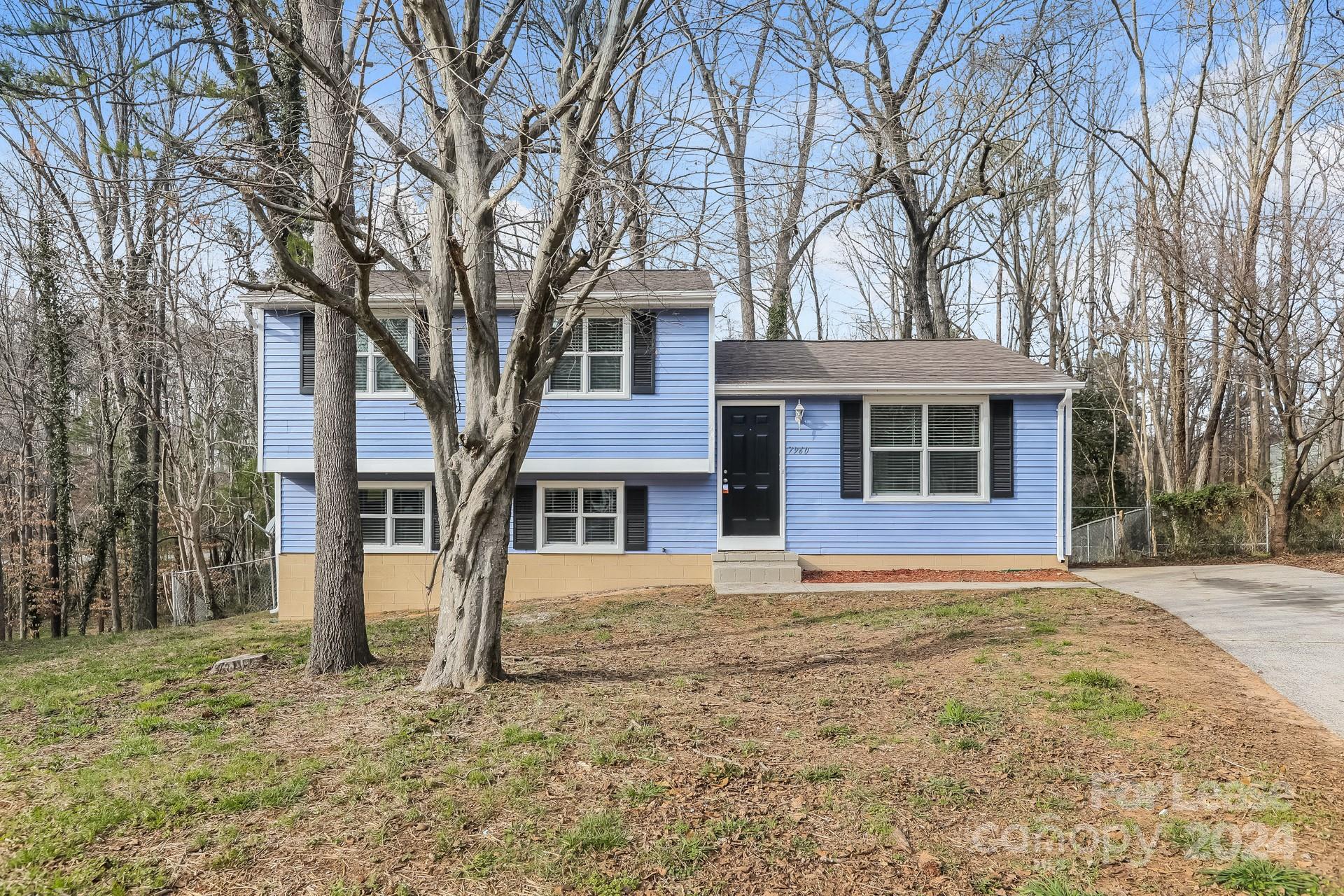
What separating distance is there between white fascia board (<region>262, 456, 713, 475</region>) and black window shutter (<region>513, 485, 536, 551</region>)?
0.49m

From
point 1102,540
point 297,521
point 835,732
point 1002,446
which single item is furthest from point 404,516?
point 1102,540

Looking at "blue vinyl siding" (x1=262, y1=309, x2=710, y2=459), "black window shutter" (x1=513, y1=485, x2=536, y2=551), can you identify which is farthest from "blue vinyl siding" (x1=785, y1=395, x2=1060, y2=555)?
"black window shutter" (x1=513, y1=485, x2=536, y2=551)

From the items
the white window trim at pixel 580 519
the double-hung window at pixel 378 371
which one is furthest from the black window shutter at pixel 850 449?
the double-hung window at pixel 378 371

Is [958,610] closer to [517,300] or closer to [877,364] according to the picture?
[877,364]

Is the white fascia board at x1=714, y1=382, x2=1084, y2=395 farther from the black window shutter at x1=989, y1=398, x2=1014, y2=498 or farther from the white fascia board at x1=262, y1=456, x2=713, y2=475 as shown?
the white fascia board at x1=262, y1=456, x2=713, y2=475

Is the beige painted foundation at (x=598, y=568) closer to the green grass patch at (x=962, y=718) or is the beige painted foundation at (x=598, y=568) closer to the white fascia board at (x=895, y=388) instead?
the white fascia board at (x=895, y=388)

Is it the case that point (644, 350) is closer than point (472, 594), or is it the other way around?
point (472, 594)

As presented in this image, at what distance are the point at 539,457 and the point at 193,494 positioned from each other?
40.0 ft

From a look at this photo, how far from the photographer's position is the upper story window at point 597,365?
11875mm

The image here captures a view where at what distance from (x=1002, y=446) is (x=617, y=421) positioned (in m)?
5.64

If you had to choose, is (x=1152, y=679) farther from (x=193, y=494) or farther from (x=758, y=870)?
(x=193, y=494)

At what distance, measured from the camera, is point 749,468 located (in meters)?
12.2

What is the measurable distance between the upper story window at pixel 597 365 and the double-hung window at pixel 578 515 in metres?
1.44

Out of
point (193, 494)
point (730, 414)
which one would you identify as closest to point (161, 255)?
point (193, 494)
